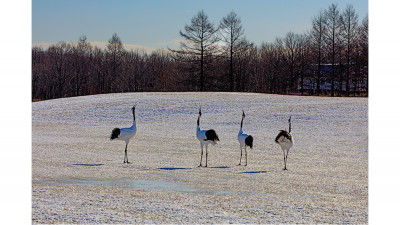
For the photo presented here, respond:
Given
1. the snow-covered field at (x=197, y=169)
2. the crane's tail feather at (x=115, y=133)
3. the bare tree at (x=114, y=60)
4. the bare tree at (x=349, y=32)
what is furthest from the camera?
the bare tree at (x=114, y=60)

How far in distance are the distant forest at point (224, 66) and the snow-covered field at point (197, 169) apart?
17.5 meters

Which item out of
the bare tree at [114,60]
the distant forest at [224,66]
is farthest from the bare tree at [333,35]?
the bare tree at [114,60]

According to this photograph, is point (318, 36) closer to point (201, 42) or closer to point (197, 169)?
point (201, 42)

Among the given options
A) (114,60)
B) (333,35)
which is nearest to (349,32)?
(333,35)

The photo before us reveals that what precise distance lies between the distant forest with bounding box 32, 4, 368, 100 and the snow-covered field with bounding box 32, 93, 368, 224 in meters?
17.5

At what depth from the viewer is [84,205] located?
366 inches

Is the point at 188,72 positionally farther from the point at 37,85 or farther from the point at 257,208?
the point at 257,208

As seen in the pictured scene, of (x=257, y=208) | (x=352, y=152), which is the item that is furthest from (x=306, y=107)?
(x=257, y=208)

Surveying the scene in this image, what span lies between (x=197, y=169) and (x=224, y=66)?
47653mm

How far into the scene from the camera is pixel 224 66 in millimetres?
61469

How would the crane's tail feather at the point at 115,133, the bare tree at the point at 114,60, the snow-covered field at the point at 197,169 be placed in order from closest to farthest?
1. the snow-covered field at the point at 197,169
2. the crane's tail feather at the point at 115,133
3. the bare tree at the point at 114,60

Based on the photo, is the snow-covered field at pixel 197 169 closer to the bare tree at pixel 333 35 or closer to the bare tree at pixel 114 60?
the bare tree at pixel 333 35

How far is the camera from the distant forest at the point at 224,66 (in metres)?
50.4

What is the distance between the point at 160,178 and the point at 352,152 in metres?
9.82
